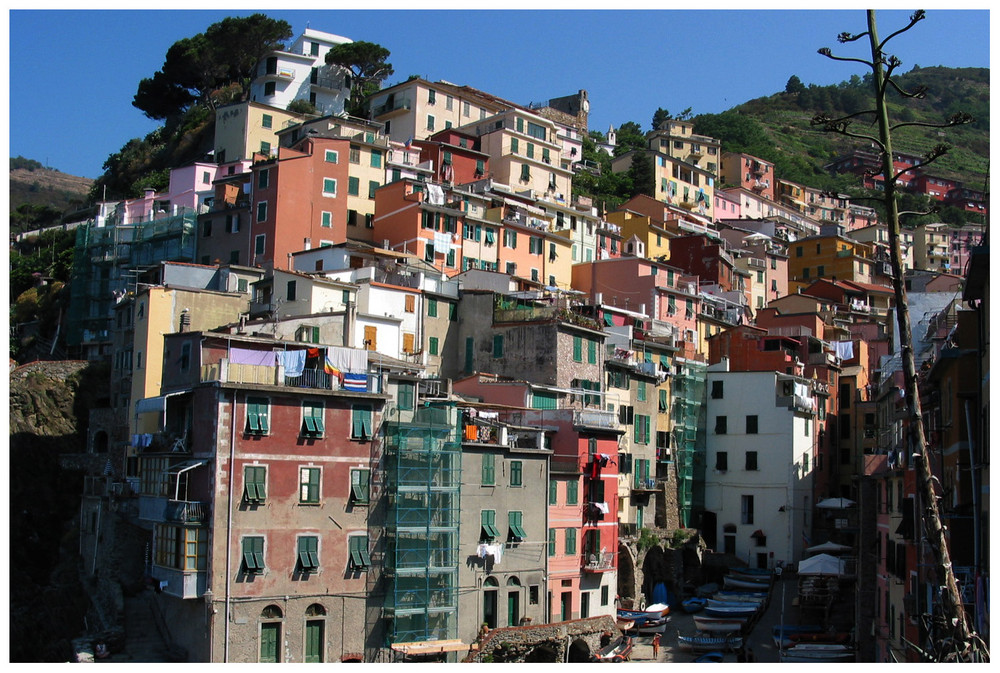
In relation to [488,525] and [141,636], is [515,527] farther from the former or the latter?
[141,636]

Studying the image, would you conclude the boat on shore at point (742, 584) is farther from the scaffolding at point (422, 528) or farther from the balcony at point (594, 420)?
the scaffolding at point (422, 528)

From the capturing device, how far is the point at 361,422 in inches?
1607

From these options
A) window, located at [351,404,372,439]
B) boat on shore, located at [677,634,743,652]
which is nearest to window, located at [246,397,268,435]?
window, located at [351,404,372,439]

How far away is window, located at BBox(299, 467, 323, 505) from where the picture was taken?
3897 centimetres

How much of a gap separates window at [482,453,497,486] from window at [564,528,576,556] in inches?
202

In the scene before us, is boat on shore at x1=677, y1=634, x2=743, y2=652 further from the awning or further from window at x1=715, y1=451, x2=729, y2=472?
window at x1=715, y1=451, x2=729, y2=472

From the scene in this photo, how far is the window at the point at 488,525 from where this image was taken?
4331cm

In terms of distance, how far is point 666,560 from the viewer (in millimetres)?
58188

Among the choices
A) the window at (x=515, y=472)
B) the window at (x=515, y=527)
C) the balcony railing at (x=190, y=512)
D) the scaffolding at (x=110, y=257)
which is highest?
the scaffolding at (x=110, y=257)

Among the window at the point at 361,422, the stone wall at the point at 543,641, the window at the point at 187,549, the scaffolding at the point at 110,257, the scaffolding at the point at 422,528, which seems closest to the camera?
the window at the point at 187,549

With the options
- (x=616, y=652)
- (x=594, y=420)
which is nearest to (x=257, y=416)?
(x=594, y=420)

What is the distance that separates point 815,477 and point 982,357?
4004 centimetres

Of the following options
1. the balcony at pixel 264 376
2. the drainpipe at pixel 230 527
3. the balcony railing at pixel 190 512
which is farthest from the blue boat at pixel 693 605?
the balcony railing at pixel 190 512

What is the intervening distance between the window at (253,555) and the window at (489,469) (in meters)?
9.39
